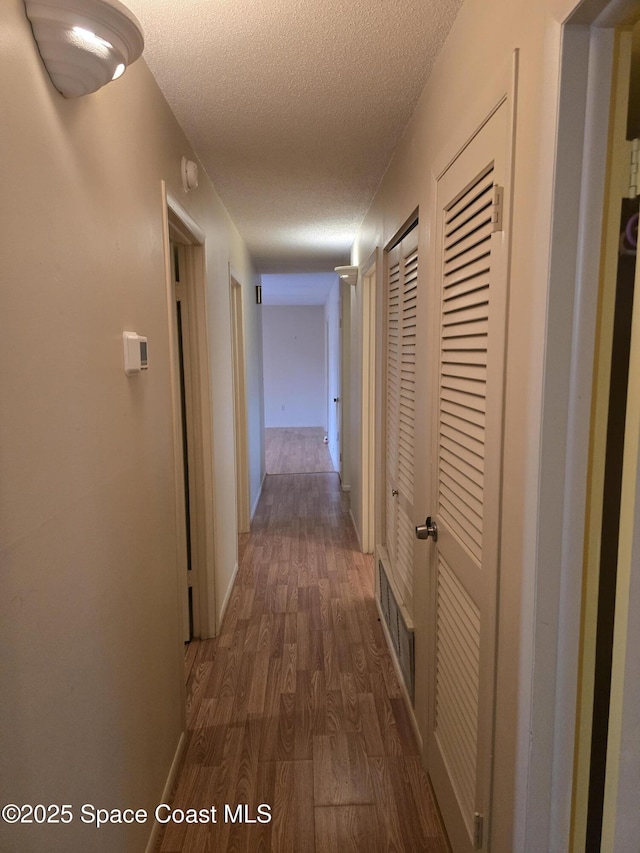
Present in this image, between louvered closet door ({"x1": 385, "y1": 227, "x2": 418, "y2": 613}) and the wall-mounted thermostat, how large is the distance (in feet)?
3.23

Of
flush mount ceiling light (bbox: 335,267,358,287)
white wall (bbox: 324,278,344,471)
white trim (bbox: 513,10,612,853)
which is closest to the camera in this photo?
white trim (bbox: 513,10,612,853)

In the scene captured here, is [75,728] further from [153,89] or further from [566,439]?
[153,89]

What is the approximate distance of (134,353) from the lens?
1.37 meters

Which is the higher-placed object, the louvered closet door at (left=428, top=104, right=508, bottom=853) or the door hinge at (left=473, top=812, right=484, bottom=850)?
the louvered closet door at (left=428, top=104, right=508, bottom=853)

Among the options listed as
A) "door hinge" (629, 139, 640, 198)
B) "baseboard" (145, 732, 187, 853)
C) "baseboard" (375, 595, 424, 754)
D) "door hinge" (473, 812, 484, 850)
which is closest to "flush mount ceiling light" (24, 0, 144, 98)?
"door hinge" (629, 139, 640, 198)

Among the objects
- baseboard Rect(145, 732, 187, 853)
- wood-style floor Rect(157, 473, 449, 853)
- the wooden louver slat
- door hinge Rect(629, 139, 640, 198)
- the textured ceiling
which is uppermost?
the textured ceiling

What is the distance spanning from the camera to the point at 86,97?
43.9 inches

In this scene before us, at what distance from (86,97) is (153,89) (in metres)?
0.63

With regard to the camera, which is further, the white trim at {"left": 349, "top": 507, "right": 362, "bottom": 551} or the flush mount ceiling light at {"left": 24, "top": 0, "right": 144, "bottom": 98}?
the white trim at {"left": 349, "top": 507, "right": 362, "bottom": 551}

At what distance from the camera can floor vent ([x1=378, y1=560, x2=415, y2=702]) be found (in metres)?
2.06

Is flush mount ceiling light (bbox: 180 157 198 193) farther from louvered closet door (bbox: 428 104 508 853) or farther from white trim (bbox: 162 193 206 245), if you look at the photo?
louvered closet door (bbox: 428 104 508 853)

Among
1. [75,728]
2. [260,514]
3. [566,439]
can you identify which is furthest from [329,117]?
[260,514]

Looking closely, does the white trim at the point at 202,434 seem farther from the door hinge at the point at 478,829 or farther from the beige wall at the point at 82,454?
the door hinge at the point at 478,829

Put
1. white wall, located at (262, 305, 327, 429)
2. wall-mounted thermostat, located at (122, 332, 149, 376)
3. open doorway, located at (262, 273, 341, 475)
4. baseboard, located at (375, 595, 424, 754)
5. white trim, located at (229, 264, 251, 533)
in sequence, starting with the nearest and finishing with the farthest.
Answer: wall-mounted thermostat, located at (122, 332, 149, 376) < baseboard, located at (375, 595, 424, 754) < white trim, located at (229, 264, 251, 533) < open doorway, located at (262, 273, 341, 475) < white wall, located at (262, 305, 327, 429)
